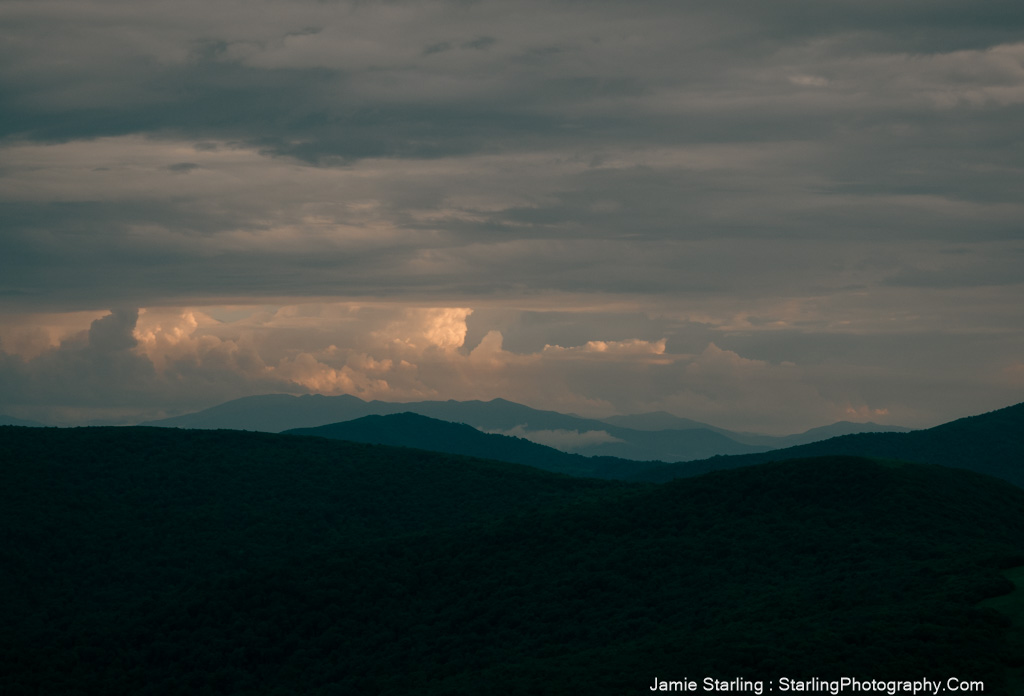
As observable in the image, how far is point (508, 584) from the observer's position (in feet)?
252

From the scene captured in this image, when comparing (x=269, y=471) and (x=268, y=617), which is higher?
(x=269, y=471)

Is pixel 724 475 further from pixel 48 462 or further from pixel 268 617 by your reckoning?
pixel 48 462

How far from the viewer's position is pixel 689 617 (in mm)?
61312

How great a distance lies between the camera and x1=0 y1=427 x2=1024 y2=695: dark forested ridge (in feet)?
161

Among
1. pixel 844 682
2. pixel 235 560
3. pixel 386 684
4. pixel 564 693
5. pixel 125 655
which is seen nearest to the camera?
pixel 844 682

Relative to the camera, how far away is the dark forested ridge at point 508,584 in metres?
49.1

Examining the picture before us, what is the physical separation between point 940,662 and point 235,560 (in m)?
75.8

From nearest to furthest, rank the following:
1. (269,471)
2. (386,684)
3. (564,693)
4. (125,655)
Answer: (564,693)
(386,684)
(125,655)
(269,471)

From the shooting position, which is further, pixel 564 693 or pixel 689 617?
pixel 689 617

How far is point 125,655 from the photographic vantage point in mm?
71000

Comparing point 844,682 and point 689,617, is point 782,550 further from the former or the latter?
point 844,682

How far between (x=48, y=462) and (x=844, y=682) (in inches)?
4501

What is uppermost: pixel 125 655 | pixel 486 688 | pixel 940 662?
pixel 940 662

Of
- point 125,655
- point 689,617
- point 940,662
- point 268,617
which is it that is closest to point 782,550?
point 689,617
